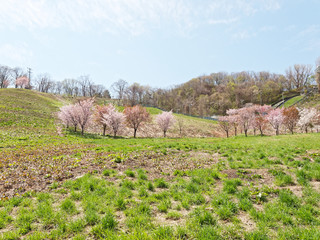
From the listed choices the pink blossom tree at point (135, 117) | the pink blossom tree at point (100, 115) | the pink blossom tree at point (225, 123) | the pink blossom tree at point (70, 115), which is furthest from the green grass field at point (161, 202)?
the pink blossom tree at point (225, 123)

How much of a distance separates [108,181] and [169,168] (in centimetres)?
346

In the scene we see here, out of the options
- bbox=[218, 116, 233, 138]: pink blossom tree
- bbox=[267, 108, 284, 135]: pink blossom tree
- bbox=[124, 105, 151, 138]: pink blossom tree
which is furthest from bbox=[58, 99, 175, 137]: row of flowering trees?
bbox=[267, 108, 284, 135]: pink blossom tree

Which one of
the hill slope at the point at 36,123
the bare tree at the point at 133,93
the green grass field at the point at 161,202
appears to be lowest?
the green grass field at the point at 161,202

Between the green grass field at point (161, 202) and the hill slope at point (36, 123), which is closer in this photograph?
the green grass field at point (161, 202)

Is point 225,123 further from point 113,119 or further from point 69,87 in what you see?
→ point 69,87

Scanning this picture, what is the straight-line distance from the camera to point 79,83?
10375cm

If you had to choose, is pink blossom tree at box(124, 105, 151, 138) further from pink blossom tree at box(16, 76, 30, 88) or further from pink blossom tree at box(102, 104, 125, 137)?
pink blossom tree at box(16, 76, 30, 88)

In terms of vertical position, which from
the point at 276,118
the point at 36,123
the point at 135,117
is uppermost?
the point at 276,118

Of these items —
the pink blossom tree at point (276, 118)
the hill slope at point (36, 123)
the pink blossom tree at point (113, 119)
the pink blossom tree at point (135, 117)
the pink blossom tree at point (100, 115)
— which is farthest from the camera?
the pink blossom tree at point (276, 118)

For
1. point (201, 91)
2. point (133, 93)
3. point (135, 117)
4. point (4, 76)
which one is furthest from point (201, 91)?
point (4, 76)

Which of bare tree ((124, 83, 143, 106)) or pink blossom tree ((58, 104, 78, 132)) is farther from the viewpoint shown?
bare tree ((124, 83, 143, 106))

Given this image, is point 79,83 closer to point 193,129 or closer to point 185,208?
point 193,129

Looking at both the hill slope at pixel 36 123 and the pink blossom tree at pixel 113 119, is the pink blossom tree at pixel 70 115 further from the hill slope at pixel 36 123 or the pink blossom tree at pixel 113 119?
the pink blossom tree at pixel 113 119

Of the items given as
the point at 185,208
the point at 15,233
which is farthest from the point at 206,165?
the point at 15,233
